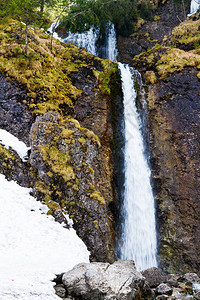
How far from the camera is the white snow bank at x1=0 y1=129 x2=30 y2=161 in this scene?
8.77 m

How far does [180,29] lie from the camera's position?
17.4 meters

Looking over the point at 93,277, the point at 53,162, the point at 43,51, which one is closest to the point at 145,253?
the point at 53,162

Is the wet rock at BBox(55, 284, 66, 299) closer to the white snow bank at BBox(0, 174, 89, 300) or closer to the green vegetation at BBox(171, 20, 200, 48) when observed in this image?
the white snow bank at BBox(0, 174, 89, 300)

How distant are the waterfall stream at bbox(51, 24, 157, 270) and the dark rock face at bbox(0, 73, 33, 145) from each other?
5510mm

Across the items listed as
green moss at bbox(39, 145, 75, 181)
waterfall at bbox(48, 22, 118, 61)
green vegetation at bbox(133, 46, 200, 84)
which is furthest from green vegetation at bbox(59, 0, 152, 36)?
green moss at bbox(39, 145, 75, 181)

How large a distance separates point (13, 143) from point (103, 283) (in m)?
6.82

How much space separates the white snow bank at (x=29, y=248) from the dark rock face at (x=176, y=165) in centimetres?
584

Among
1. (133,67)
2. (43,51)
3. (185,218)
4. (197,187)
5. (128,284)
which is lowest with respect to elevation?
(128,284)

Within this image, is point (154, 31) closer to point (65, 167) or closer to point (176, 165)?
point (176, 165)

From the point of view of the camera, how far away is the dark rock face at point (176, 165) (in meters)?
10.7

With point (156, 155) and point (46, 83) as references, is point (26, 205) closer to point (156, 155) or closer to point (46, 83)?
point (46, 83)

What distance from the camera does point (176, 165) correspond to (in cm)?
1230

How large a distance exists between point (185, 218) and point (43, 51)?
1242 centimetres

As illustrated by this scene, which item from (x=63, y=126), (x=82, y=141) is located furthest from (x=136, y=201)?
(x=63, y=126)
